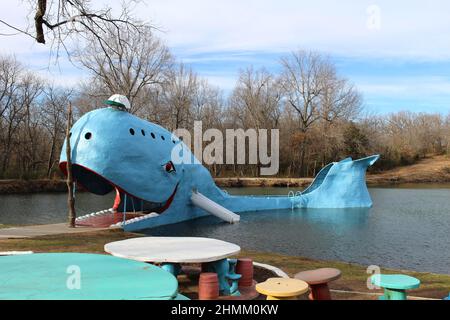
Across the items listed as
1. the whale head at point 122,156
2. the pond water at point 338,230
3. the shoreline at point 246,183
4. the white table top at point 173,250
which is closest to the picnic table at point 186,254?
the white table top at point 173,250

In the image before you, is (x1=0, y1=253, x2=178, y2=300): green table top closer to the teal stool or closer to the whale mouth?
the teal stool

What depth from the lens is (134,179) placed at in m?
14.2

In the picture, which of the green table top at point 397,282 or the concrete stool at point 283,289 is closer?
the concrete stool at point 283,289

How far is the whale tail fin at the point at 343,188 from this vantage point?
22.0 metres

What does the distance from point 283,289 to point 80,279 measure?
2091mm

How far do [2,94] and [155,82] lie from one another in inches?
502

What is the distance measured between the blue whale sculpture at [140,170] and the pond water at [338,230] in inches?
27.4

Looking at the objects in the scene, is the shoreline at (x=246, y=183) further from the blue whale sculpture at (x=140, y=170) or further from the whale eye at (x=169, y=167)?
the whale eye at (x=169, y=167)

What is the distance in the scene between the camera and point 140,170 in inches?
569

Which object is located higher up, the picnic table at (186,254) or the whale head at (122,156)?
the whale head at (122,156)

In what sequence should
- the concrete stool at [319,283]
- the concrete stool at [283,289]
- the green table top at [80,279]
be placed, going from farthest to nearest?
the concrete stool at [319,283], the concrete stool at [283,289], the green table top at [80,279]

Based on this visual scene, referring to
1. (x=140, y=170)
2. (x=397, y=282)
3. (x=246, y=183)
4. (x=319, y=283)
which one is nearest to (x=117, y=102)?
(x=140, y=170)

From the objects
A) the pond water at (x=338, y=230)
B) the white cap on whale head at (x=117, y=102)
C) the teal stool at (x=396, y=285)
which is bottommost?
the pond water at (x=338, y=230)
